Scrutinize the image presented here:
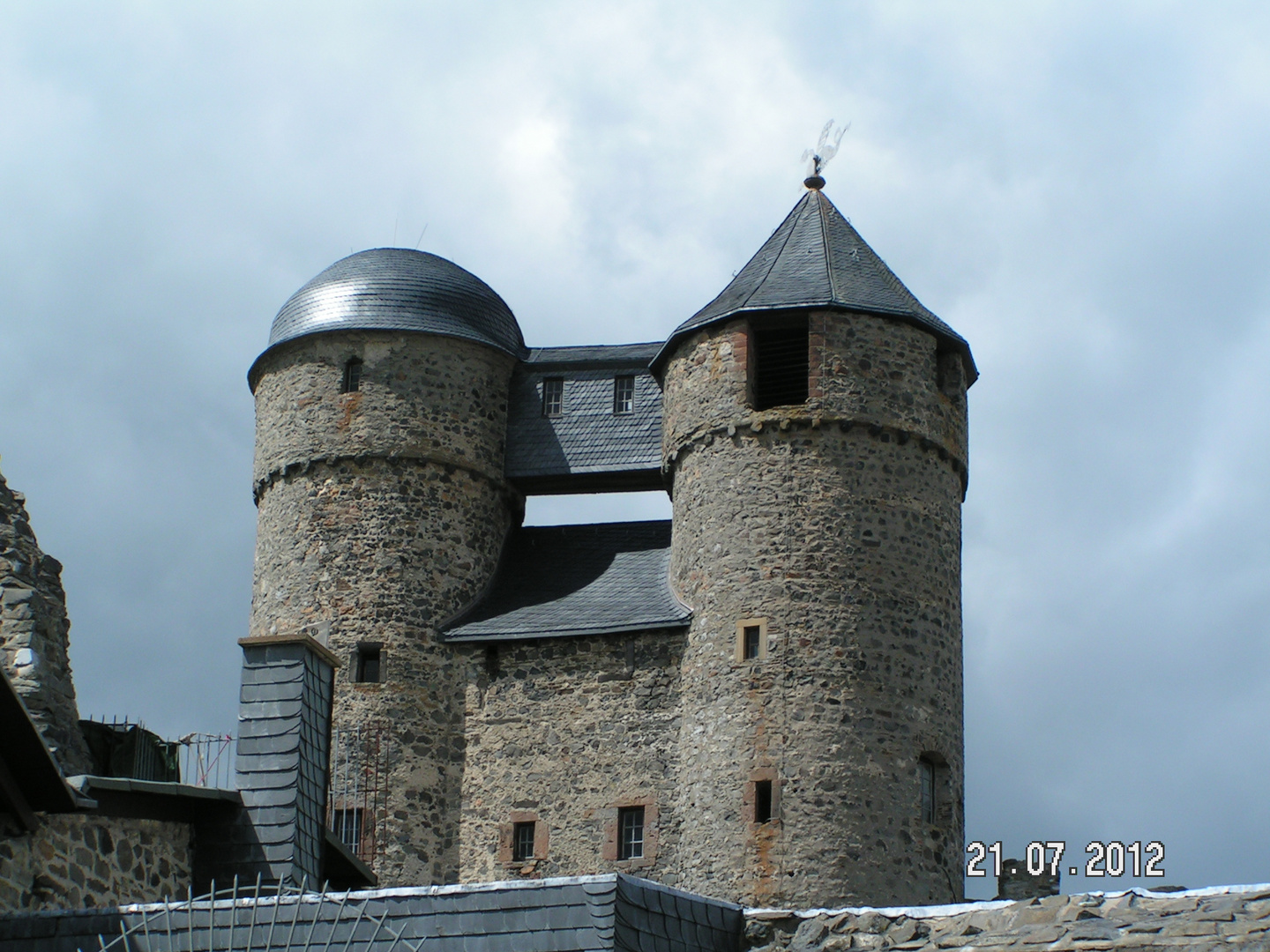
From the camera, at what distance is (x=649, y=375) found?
115ft

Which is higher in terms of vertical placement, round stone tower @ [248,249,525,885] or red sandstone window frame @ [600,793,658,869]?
round stone tower @ [248,249,525,885]

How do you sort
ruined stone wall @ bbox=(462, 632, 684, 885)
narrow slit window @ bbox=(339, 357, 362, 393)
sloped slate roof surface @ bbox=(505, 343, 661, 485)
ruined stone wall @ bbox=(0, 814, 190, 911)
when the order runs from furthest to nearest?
sloped slate roof surface @ bbox=(505, 343, 661, 485) < narrow slit window @ bbox=(339, 357, 362, 393) < ruined stone wall @ bbox=(462, 632, 684, 885) < ruined stone wall @ bbox=(0, 814, 190, 911)

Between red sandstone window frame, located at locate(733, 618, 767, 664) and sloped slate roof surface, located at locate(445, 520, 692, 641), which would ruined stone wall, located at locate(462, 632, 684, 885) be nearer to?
sloped slate roof surface, located at locate(445, 520, 692, 641)

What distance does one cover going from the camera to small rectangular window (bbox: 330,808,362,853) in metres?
31.3

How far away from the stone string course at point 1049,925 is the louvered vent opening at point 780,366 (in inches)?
634

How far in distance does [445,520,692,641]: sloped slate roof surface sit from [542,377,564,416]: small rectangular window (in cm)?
184

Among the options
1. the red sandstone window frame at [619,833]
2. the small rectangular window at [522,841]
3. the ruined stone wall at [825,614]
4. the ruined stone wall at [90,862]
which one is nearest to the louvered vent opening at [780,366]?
the ruined stone wall at [825,614]

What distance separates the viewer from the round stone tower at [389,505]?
104ft

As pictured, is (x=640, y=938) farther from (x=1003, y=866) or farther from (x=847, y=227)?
(x=847, y=227)

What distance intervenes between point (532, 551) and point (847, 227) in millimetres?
7031

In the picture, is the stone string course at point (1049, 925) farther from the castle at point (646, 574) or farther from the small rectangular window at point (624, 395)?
the small rectangular window at point (624, 395)

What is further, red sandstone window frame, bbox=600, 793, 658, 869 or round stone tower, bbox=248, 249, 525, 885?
round stone tower, bbox=248, 249, 525, 885

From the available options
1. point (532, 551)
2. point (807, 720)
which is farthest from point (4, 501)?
point (532, 551)

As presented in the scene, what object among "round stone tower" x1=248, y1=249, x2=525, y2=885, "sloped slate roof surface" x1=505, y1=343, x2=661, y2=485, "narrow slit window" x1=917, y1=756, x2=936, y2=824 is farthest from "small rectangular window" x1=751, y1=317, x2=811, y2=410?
"narrow slit window" x1=917, y1=756, x2=936, y2=824
